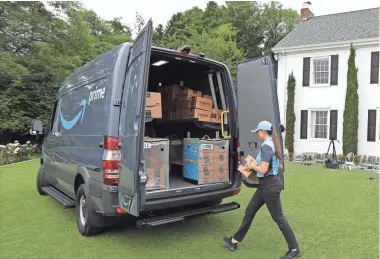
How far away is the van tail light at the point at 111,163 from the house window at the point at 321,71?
13603mm

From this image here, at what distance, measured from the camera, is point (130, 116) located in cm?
377

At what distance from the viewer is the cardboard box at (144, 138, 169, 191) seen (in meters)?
4.35

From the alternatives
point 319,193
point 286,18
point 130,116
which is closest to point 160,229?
point 130,116

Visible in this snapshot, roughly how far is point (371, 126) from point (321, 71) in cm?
→ 332

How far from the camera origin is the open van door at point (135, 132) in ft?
11.7

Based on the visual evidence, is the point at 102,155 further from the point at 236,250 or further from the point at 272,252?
the point at 272,252

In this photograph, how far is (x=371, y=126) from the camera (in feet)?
46.3

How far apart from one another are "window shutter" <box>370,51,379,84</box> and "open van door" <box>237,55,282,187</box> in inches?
453

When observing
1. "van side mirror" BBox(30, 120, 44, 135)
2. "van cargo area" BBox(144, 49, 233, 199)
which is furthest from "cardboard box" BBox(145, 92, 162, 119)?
"van side mirror" BBox(30, 120, 44, 135)

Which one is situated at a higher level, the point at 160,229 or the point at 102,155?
the point at 102,155

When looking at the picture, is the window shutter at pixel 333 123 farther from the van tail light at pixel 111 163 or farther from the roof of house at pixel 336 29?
the van tail light at pixel 111 163

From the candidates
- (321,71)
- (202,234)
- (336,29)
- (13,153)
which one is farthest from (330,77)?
(13,153)

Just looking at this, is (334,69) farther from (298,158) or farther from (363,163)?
(363,163)

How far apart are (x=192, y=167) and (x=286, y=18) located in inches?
1387
